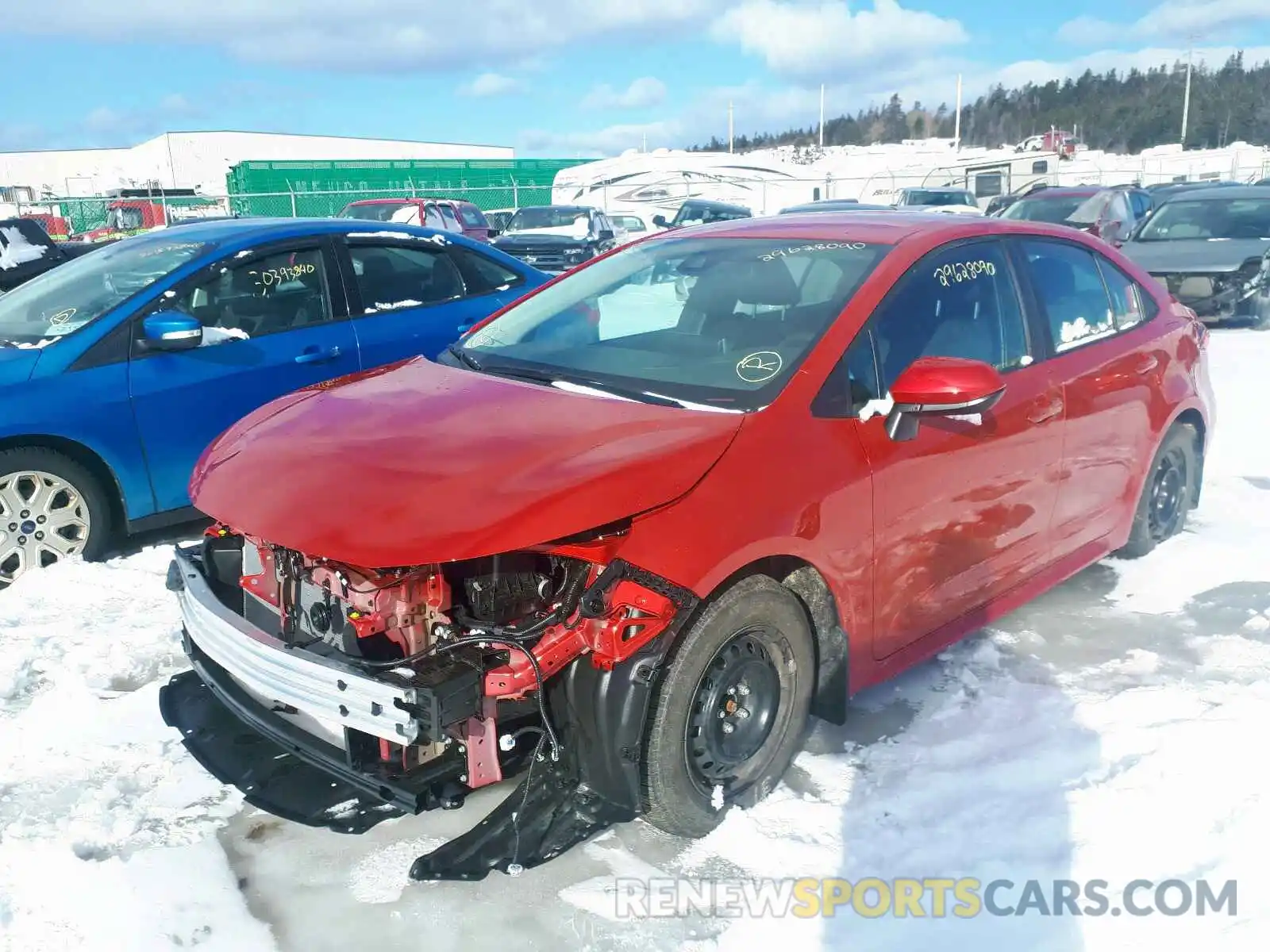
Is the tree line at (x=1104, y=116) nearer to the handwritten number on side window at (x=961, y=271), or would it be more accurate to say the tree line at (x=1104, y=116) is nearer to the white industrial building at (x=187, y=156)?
the white industrial building at (x=187, y=156)

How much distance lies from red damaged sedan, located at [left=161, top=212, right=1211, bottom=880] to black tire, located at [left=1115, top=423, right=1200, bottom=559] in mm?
941

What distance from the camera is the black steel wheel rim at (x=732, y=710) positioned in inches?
109

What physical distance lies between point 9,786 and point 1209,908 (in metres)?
3.46

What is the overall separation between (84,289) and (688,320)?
3474mm

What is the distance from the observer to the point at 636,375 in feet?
10.8

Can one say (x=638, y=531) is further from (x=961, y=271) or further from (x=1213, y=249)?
(x=1213, y=249)

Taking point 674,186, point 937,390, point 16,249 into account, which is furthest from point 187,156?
point 937,390

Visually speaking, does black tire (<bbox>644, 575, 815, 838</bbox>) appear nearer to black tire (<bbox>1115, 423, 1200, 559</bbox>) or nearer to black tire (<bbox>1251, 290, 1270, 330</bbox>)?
black tire (<bbox>1115, 423, 1200, 559</bbox>)

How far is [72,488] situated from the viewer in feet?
15.5

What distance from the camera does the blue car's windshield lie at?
4.93 metres

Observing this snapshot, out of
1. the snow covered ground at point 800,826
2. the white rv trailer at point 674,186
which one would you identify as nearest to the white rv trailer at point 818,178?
the white rv trailer at point 674,186

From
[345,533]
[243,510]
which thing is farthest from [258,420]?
[345,533]

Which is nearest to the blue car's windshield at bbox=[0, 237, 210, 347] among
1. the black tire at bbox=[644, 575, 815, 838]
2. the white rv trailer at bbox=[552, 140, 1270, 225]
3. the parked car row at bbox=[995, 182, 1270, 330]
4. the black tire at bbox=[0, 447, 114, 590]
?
the black tire at bbox=[0, 447, 114, 590]

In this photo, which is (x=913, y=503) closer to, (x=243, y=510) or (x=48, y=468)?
(x=243, y=510)
